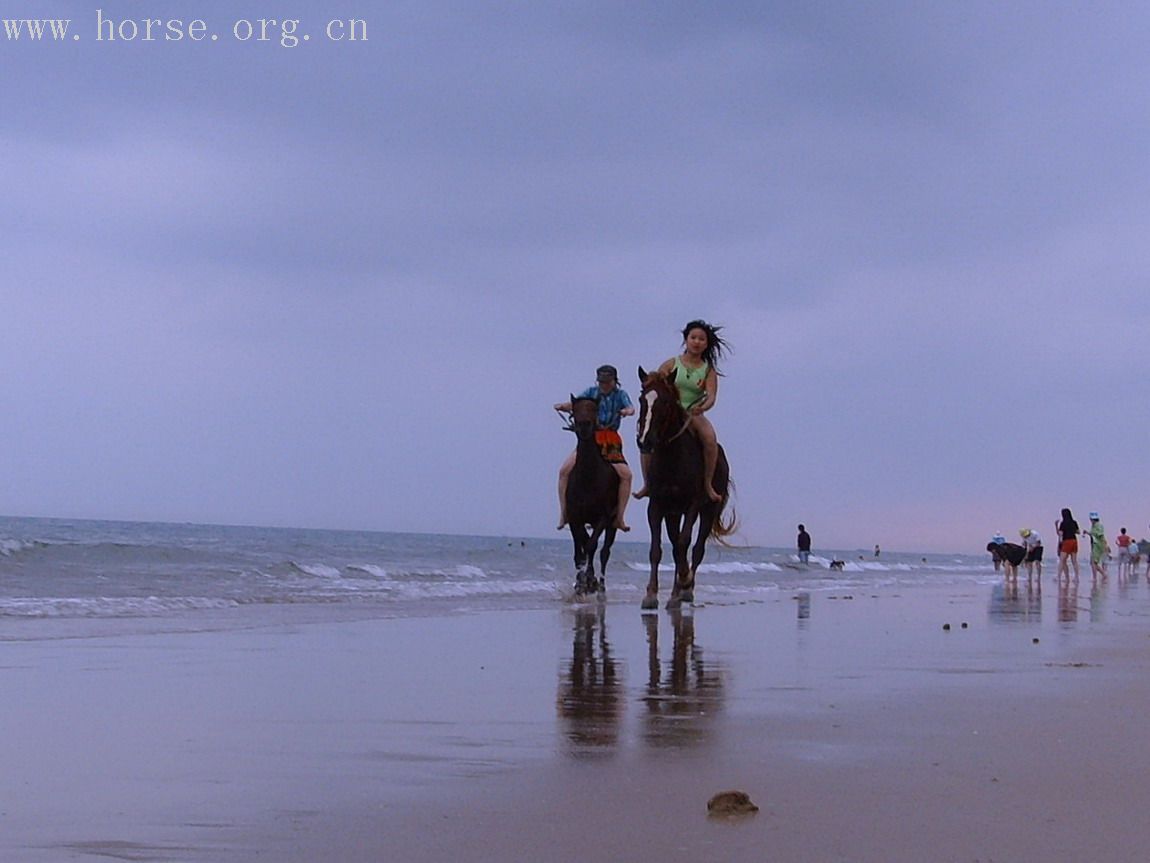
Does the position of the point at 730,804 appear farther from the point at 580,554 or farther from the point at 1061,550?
the point at 1061,550

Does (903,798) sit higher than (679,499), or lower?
lower

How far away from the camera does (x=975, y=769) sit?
3277 mm

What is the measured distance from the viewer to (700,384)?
418 inches

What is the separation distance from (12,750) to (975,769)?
2525mm

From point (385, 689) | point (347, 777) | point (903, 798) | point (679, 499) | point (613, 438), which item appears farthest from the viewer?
point (613, 438)

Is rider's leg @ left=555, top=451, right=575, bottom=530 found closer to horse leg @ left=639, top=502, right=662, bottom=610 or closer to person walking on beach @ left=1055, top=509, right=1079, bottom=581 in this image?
horse leg @ left=639, top=502, right=662, bottom=610

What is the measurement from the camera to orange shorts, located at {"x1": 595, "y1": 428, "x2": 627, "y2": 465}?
12.4 metres

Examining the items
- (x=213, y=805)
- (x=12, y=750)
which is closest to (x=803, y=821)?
(x=213, y=805)

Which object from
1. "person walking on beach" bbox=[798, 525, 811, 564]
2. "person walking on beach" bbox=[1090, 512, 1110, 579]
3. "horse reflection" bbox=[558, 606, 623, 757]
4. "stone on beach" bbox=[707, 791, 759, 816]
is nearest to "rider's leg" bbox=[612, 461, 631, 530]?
"horse reflection" bbox=[558, 606, 623, 757]

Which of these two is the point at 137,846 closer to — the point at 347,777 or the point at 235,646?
the point at 347,777

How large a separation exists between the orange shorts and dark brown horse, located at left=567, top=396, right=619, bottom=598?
0.07 metres

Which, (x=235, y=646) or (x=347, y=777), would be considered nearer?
(x=347, y=777)

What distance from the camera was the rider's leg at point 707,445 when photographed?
34.4 ft

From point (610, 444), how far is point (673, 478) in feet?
6.89
